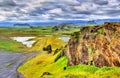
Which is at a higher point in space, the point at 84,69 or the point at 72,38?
the point at 72,38

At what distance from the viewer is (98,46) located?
65.7m

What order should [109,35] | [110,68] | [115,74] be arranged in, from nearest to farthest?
[115,74] < [110,68] < [109,35]


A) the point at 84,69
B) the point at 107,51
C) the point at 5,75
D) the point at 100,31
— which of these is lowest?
the point at 5,75

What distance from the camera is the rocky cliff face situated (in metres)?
61.2

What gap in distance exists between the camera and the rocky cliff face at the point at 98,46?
201 ft

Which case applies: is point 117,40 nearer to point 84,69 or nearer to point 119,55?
point 119,55

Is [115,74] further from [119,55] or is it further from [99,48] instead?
[99,48]

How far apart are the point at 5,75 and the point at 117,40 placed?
54.1m

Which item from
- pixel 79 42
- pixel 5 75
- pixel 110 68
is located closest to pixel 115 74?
pixel 110 68

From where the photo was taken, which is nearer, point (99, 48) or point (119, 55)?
point (119, 55)

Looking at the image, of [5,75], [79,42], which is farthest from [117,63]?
[5,75]

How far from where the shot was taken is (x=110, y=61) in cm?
6116

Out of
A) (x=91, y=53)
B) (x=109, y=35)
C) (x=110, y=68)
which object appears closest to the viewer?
(x=110, y=68)

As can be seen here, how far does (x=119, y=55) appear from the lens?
59500mm
